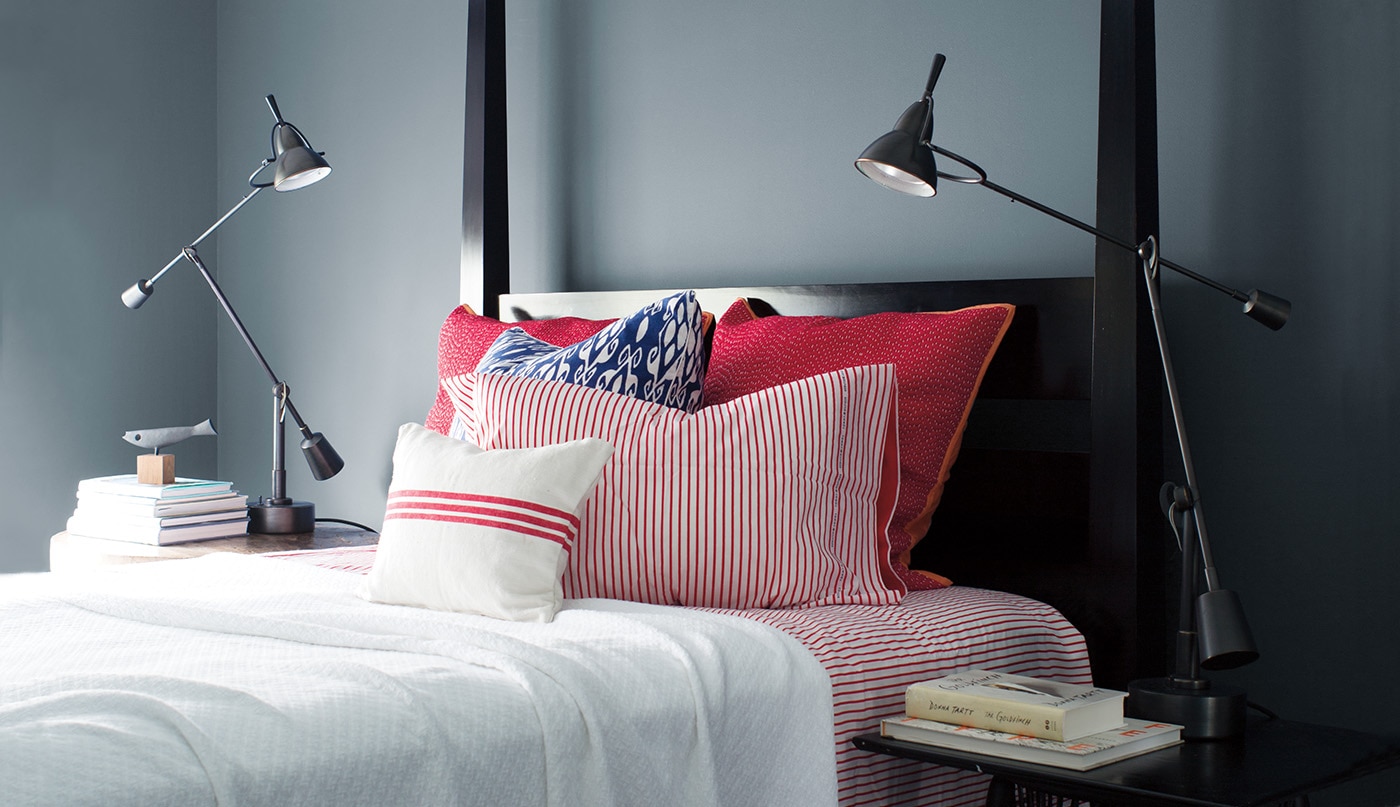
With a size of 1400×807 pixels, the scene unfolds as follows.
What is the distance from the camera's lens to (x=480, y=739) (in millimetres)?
1224

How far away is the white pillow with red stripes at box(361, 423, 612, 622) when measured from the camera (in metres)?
1.62

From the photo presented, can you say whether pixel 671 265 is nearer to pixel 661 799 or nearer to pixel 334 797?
pixel 661 799

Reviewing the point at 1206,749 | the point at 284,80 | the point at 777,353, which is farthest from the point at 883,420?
the point at 284,80

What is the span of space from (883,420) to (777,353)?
→ 11.5 inches

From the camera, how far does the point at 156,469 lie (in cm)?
275

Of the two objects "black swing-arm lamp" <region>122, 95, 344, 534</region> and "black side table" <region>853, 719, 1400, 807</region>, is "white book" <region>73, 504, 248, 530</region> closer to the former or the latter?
"black swing-arm lamp" <region>122, 95, 344, 534</region>

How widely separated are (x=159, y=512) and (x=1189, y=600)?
1998mm

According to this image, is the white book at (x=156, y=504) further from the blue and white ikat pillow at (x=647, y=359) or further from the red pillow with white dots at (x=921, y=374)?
the red pillow with white dots at (x=921, y=374)

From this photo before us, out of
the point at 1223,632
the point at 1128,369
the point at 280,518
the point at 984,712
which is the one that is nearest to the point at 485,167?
the point at 280,518

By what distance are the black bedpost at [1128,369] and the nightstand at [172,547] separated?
4.75ft

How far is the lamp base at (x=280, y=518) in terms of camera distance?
2.78m

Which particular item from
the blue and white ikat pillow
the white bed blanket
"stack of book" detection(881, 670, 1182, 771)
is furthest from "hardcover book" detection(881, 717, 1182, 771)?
the blue and white ikat pillow

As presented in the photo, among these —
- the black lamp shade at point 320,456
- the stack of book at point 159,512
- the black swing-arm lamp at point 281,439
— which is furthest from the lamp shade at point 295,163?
the stack of book at point 159,512

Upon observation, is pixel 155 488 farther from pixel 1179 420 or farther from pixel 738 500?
pixel 1179 420
